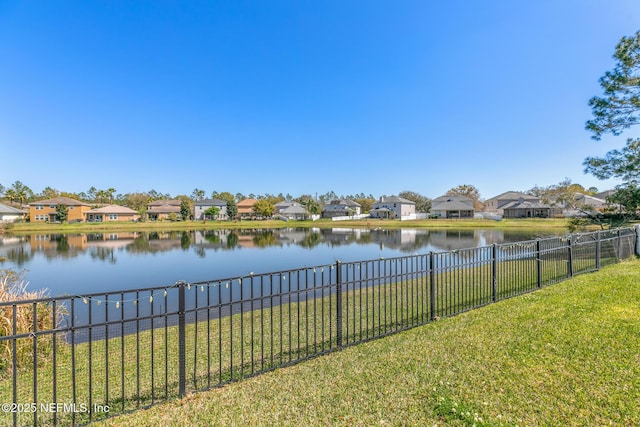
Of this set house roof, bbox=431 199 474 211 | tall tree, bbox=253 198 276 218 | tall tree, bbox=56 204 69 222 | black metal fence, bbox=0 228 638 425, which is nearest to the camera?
black metal fence, bbox=0 228 638 425

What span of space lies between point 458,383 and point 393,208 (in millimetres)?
70365

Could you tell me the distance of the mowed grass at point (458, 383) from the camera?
3.05 m

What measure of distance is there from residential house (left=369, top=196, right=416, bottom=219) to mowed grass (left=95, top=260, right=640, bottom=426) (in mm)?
65924

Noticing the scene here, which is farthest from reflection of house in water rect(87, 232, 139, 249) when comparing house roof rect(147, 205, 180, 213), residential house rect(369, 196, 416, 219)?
residential house rect(369, 196, 416, 219)

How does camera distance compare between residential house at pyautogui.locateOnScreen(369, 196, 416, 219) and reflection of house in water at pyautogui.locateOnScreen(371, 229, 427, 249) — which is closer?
reflection of house in water at pyautogui.locateOnScreen(371, 229, 427, 249)

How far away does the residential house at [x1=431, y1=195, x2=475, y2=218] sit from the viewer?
65938 mm

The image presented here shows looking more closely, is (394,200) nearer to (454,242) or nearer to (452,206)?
(452,206)

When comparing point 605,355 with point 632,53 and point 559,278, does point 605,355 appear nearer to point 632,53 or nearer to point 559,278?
point 559,278

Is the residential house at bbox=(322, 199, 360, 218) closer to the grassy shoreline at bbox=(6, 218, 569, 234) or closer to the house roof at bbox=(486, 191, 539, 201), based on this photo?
the grassy shoreline at bbox=(6, 218, 569, 234)

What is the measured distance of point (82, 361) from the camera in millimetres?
5555

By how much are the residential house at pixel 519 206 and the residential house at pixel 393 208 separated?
18.7 m

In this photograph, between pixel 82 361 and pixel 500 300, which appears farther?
pixel 500 300

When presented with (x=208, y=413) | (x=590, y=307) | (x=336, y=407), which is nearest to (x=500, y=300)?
(x=590, y=307)

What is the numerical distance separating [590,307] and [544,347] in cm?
256
